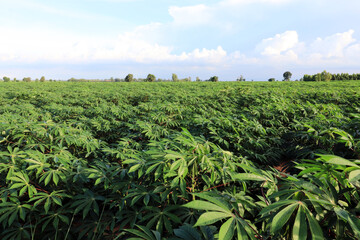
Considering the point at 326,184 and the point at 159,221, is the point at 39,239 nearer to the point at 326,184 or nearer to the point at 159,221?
the point at 159,221

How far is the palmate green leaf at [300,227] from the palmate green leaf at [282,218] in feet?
0.09

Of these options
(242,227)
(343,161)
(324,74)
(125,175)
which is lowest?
(125,175)

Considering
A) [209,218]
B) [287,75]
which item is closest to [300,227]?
[209,218]

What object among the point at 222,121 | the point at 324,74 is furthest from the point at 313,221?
the point at 324,74

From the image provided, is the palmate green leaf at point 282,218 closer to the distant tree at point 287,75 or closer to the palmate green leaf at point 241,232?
the palmate green leaf at point 241,232

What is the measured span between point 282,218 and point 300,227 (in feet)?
0.21

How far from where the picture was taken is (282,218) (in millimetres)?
710

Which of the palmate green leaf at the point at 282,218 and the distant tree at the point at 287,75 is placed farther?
the distant tree at the point at 287,75

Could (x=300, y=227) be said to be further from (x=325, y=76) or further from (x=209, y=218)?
(x=325, y=76)

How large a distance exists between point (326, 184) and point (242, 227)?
1.80 feet

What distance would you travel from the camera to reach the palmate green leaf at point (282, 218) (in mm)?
684

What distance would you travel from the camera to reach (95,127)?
448 cm

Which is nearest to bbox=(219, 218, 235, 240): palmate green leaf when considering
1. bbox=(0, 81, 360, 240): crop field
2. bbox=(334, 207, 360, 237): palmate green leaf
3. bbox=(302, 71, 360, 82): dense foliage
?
bbox=(0, 81, 360, 240): crop field

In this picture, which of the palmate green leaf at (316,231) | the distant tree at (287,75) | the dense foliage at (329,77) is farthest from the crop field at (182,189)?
the distant tree at (287,75)
